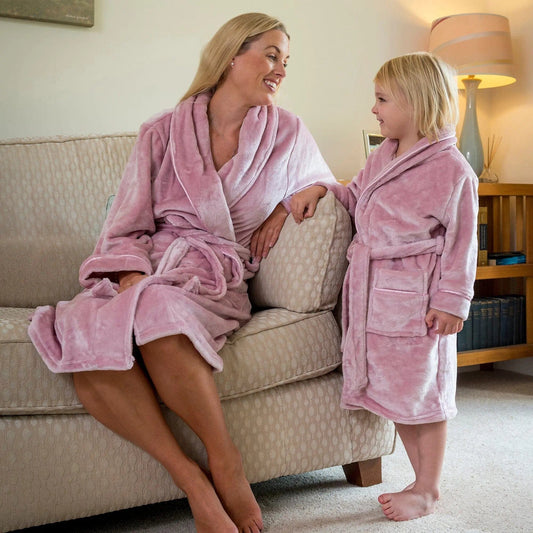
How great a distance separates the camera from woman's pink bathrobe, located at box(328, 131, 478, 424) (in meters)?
1.54

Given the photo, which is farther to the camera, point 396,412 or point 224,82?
point 224,82

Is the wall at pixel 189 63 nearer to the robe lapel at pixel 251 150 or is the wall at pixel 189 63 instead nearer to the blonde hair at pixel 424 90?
the robe lapel at pixel 251 150

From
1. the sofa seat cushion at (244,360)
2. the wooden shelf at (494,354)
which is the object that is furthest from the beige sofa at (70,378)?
the wooden shelf at (494,354)

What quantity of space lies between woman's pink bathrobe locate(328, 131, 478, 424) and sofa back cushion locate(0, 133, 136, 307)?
91cm

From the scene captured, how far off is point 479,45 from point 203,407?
220 cm

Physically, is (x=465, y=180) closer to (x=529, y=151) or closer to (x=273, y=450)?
(x=273, y=450)

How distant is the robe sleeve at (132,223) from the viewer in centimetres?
163

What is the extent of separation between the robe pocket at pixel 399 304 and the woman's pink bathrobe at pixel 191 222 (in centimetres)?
32

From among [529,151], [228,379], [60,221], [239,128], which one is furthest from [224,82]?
[529,151]

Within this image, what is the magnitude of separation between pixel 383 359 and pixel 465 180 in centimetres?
45

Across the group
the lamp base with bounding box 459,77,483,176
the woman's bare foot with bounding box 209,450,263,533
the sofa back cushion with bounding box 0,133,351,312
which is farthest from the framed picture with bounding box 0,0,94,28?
the woman's bare foot with bounding box 209,450,263,533

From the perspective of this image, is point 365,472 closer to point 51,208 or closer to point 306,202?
point 306,202

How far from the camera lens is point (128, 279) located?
1.61 m

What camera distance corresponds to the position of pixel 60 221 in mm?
2127
